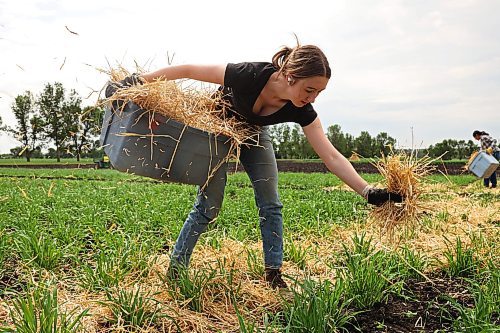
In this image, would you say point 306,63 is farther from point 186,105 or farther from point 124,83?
point 124,83

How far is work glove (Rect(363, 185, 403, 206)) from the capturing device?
109 inches

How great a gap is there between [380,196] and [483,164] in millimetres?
8957

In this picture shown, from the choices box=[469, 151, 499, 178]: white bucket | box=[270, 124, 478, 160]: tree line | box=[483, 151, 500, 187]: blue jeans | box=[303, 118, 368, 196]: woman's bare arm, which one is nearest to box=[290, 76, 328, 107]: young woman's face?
box=[303, 118, 368, 196]: woman's bare arm

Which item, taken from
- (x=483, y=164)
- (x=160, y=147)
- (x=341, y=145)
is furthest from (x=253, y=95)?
(x=341, y=145)

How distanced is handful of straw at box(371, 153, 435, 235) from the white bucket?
8.61m

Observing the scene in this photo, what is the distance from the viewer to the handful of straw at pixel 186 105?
2514 millimetres

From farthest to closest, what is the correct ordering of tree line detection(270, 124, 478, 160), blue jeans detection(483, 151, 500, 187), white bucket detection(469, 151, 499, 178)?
tree line detection(270, 124, 478, 160)
blue jeans detection(483, 151, 500, 187)
white bucket detection(469, 151, 499, 178)

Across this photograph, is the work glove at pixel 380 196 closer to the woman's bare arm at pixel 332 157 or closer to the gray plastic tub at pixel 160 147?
the woman's bare arm at pixel 332 157

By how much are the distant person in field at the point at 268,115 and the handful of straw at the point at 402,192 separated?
56 mm

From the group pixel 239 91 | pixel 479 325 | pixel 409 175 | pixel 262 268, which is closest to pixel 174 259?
pixel 262 268

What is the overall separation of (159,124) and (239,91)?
0.51 metres

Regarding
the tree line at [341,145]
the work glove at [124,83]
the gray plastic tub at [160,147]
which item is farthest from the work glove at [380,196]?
the tree line at [341,145]

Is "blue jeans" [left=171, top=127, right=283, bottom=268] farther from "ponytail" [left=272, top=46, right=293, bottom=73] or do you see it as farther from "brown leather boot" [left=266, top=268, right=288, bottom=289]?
"ponytail" [left=272, top=46, right=293, bottom=73]

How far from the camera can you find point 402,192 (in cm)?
277
